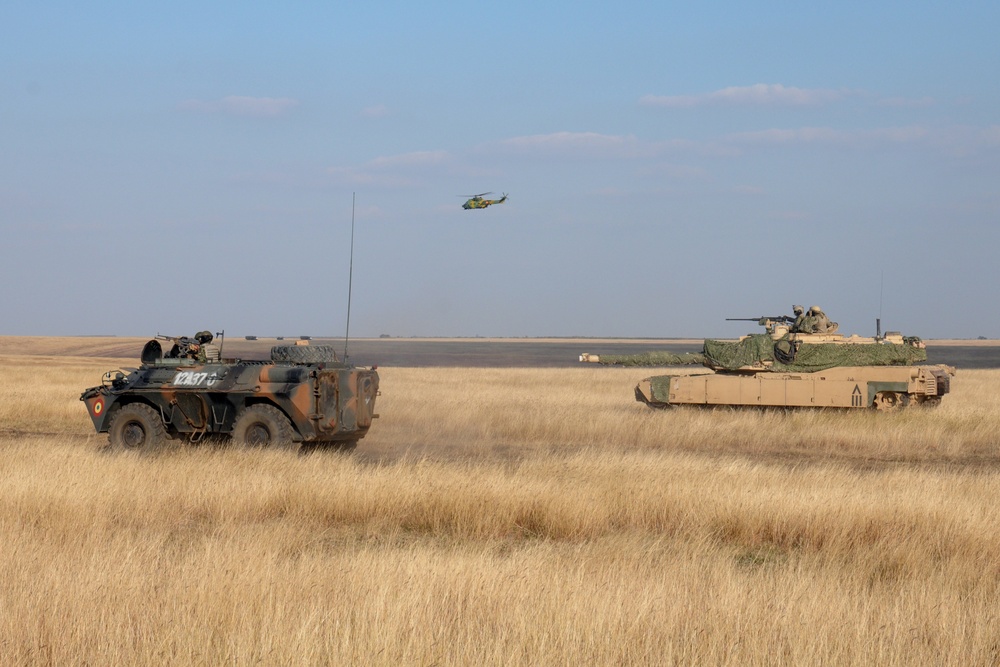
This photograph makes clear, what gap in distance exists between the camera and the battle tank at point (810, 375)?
22.9 m

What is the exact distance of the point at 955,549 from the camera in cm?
922

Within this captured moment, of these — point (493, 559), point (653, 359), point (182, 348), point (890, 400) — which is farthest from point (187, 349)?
point (890, 400)

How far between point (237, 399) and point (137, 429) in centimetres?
200

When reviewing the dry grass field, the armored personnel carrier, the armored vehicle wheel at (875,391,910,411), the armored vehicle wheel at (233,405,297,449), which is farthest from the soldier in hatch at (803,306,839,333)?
the armored vehicle wheel at (233,405,297,449)

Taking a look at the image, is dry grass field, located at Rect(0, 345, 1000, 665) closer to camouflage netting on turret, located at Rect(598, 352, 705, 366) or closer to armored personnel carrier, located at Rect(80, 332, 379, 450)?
armored personnel carrier, located at Rect(80, 332, 379, 450)

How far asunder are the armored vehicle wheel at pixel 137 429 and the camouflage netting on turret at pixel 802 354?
13175 millimetres

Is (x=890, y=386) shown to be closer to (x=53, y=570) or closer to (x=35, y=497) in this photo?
(x=35, y=497)

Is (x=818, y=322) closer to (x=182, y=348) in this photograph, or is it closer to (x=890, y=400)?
(x=890, y=400)

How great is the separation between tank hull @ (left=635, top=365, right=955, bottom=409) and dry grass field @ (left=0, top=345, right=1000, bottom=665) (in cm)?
487

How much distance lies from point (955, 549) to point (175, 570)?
674 cm

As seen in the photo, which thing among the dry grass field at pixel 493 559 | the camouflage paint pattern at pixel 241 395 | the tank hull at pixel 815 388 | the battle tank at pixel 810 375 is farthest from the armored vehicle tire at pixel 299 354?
the tank hull at pixel 815 388

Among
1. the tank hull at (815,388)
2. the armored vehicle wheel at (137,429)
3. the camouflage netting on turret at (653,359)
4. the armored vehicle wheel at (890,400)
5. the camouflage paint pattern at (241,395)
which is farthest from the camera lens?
the camouflage netting on turret at (653,359)

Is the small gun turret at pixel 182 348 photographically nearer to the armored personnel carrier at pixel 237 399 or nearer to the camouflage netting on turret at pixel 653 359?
the armored personnel carrier at pixel 237 399

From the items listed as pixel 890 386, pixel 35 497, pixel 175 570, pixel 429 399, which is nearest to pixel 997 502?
pixel 175 570
